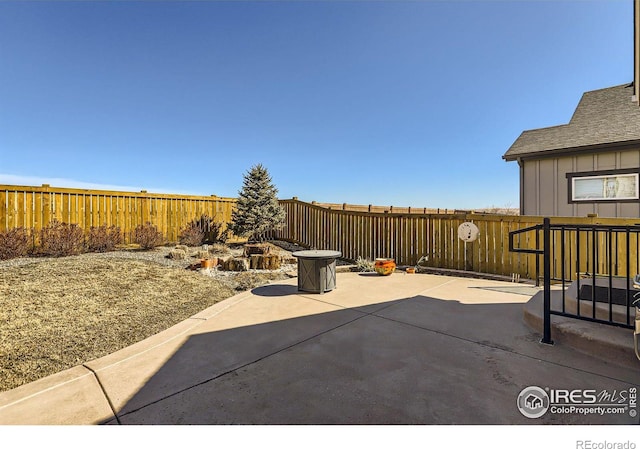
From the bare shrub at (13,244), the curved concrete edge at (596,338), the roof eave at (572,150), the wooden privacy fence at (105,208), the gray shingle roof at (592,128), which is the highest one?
the gray shingle roof at (592,128)

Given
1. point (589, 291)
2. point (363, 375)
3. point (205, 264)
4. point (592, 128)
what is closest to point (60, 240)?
point (205, 264)

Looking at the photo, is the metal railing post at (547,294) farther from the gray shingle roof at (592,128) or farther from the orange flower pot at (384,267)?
the gray shingle roof at (592,128)

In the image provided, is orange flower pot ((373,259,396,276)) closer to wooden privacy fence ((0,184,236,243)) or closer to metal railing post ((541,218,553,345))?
metal railing post ((541,218,553,345))

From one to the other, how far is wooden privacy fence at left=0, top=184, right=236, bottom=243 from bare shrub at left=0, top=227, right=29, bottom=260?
0.79 m

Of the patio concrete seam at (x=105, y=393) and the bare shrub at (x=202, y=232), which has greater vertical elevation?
the bare shrub at (x=202, y=232)

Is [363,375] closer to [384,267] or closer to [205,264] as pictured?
[384,267]

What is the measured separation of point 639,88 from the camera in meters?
4.04

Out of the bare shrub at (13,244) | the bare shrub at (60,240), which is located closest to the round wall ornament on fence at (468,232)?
the bare shrub at (60,240)

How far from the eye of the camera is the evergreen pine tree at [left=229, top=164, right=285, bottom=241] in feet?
35.1

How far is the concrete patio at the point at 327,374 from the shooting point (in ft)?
6.03

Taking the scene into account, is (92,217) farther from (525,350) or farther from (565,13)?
(565,13)

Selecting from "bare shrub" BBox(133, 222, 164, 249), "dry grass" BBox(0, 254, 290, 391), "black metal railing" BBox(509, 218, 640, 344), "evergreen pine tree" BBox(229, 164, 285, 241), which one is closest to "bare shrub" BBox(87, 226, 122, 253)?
"bare shrub" BBox(133, 222, 164, 249)

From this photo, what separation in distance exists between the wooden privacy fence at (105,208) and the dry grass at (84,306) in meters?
3.27
